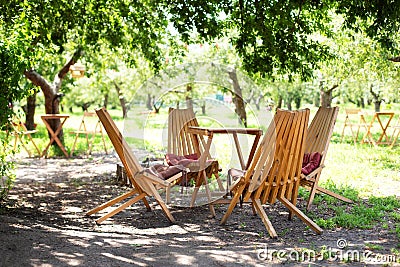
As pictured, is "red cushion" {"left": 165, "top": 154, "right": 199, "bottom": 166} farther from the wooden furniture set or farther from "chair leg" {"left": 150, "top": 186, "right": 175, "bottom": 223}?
"chair leg" {"left": 150, "top": 186, "right": 175, "bottom": 223}

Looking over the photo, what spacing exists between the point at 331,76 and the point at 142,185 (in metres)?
9.21

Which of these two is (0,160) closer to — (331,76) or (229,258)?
(229,258)

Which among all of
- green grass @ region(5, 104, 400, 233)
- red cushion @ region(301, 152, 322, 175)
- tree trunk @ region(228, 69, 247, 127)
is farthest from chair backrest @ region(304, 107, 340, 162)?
tree trunk @ region(228, 69, 247, 127)

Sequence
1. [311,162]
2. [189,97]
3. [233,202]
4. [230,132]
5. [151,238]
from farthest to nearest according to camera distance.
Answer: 1. [189,97]
2. [311,162]
3. [230,132]
4. [233,202]
5. [151,238]

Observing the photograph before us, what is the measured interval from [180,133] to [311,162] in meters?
1.65

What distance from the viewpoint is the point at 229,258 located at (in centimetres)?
379

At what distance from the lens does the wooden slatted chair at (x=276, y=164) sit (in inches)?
183

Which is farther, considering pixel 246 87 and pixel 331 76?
pixel 331 76

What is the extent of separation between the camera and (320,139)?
20.3 feet

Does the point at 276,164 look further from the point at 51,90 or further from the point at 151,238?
the point at 51,90

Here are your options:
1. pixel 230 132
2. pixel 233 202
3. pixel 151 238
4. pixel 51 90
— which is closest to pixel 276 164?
pixel 233 202

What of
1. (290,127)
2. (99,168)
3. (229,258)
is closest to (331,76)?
(99,168)

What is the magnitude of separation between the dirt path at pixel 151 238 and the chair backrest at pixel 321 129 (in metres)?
0.91

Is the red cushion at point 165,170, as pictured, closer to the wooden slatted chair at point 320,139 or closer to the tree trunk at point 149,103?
the tree trunk at point 149,103
